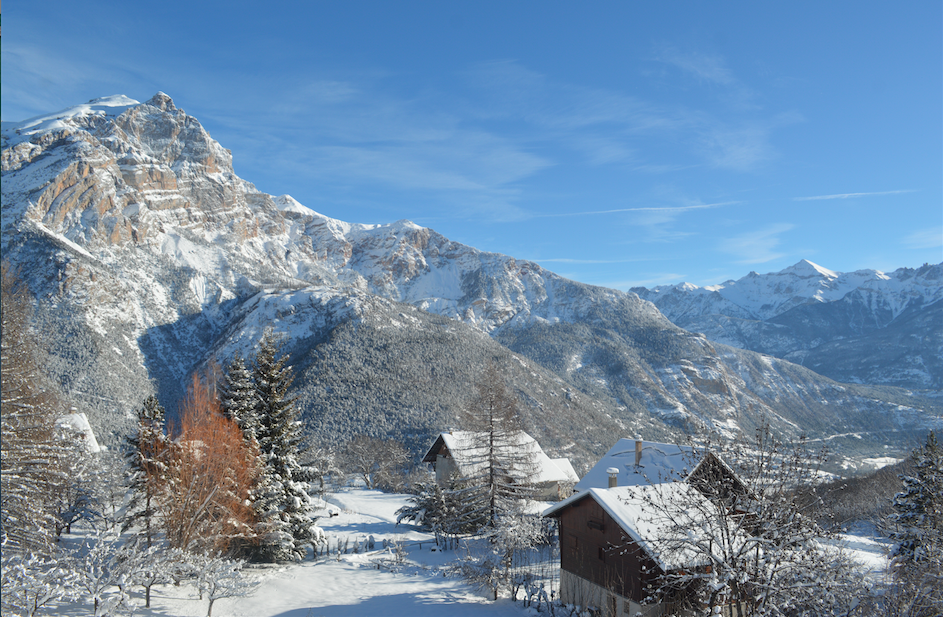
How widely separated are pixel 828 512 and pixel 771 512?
0.97 meters

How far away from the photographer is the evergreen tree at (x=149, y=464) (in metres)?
18.3

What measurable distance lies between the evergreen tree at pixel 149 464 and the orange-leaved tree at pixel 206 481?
646 mm

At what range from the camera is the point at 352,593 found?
1989 centimetres

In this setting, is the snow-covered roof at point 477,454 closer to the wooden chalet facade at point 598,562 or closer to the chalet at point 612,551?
the chalet at point 612,551

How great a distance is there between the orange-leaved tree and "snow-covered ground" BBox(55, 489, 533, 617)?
187 centimetres

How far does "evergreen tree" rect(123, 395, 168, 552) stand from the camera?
722 inches

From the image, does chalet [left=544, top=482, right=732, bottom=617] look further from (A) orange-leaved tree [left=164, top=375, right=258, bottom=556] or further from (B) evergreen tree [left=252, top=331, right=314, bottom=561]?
A: (A) orange-leaved tree [left=164, top=375, right=258, bottom=556]

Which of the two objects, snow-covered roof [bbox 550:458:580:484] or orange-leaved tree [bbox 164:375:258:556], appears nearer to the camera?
orange-leaved tree [bbox 164:375:258:556]

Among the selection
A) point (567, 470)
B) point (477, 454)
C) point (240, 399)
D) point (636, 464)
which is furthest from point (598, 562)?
point (567, 470)

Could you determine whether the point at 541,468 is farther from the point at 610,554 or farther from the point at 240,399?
the point at 240,399

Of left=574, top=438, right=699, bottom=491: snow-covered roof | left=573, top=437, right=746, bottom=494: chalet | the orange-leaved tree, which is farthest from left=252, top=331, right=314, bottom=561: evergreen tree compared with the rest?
left=573, top=437, right=746, bottom=494: chalet

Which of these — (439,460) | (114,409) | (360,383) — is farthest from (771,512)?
(114,409)

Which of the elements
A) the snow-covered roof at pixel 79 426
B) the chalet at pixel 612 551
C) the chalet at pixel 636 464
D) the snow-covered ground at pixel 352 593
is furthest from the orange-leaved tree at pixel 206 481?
the snow-covered roof at pixel 79 426

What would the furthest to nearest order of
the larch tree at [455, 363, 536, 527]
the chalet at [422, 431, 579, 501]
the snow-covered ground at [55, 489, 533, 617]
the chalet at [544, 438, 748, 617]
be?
the chalet at [422, 431, 579, 501] → the larch tree at [455, 363, 536, 527] → the snow-covered ground at [55, 489, 533, 617] → the chalet at [544, 438, 748, 617]
